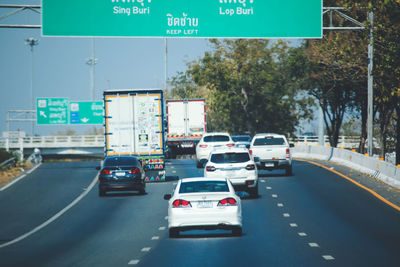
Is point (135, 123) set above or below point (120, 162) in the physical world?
above

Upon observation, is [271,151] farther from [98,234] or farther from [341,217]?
[98,234]

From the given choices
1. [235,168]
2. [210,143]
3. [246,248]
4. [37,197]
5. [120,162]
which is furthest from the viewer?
[210,143]

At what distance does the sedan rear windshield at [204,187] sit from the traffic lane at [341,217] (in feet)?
7.58

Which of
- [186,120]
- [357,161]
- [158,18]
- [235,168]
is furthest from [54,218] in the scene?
[186,120]

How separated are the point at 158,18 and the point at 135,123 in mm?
5465

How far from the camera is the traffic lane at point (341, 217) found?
14.7 meters

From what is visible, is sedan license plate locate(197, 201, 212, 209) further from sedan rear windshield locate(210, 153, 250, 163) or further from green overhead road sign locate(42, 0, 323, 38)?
green overhead road sign locate(42, 0, 323, 38)

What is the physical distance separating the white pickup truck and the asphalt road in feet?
2.55

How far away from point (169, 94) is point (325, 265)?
83984 millimetres

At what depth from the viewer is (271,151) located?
111ft

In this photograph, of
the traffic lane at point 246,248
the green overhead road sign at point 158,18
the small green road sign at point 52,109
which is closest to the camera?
the traffic lane at point 246,248

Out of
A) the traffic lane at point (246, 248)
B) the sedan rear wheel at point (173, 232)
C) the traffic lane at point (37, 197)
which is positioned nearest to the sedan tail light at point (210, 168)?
the traffic lane at point (246, 248)

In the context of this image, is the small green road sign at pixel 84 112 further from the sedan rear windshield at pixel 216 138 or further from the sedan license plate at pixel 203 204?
the sedan license plate at pixel 203 204

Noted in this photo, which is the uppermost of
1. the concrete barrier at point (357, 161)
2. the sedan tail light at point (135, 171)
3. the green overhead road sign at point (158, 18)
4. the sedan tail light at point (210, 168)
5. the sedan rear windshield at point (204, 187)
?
the green overhead road sign at point (158, 18)
